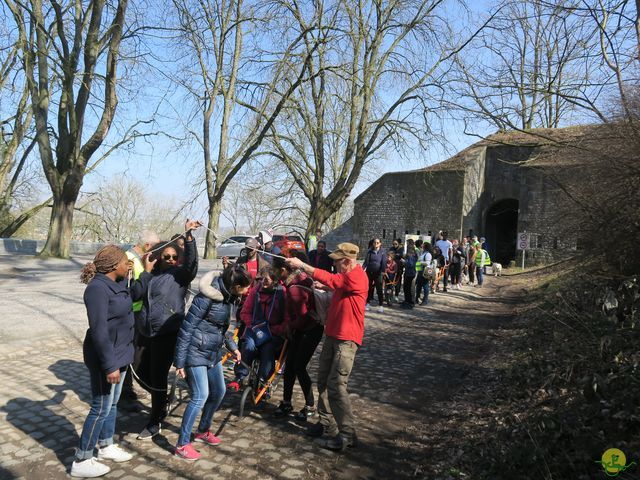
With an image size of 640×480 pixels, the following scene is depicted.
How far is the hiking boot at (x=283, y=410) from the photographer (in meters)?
5.22

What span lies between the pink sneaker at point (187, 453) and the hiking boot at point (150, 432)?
0.47 metres

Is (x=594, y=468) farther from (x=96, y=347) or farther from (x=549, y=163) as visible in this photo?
(x=549, y=163)

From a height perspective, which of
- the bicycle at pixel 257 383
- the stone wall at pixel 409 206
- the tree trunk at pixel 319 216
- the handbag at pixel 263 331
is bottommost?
the bicycle at pixel 257 383

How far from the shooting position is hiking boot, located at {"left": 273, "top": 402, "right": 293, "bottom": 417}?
522cm

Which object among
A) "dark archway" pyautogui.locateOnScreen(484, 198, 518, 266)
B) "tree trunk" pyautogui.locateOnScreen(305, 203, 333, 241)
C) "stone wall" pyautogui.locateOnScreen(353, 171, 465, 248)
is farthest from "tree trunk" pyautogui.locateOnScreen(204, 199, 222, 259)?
"dark archway" pyautogui.locateOnScreen(484, 198, 518, 266)

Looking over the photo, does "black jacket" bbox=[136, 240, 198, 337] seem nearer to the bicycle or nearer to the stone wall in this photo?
the bicycle

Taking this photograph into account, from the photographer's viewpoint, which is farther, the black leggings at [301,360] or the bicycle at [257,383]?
the black leggings at [301,360]

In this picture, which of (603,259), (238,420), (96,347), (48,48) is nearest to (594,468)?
(238,420)

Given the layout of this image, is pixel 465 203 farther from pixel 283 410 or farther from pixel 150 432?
pixel 150 432

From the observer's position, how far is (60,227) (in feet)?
58.0

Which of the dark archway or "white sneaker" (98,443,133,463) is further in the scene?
the dark archway

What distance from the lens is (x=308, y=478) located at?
3893mm

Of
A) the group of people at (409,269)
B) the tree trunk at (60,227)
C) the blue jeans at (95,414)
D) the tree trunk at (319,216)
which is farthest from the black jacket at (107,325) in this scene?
the tree trunk at (319,216)

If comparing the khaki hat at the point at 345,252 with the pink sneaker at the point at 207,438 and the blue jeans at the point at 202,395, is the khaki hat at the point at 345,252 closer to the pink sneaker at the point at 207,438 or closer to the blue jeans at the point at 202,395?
the blue jeans at the point at 202,395
